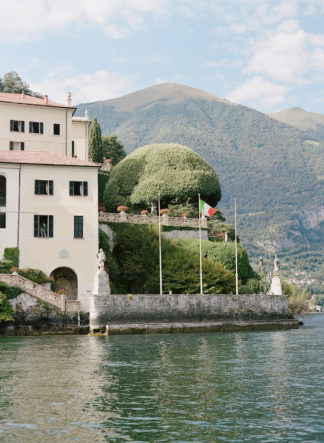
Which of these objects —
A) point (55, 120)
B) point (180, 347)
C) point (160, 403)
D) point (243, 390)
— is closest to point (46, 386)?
point (160, 403)

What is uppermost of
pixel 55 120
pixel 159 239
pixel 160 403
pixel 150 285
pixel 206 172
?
pixel 55 120

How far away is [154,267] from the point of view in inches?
2010

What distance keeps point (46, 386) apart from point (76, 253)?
2611 centimetres

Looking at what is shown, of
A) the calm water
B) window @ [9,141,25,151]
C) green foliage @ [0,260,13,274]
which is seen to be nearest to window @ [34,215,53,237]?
green foliage @ [0,260,13,274]

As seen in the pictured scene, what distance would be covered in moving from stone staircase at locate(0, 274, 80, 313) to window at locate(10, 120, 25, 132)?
2141cm

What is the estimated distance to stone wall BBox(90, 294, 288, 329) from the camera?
137 feet

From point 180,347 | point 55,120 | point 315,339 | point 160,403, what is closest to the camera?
point 160,403

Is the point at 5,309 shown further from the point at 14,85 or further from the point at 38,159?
the point at 14,85

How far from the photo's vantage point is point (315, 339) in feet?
136

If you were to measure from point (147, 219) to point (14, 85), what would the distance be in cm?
5670

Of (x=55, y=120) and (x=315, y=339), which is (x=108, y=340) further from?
(x=55, y=120)

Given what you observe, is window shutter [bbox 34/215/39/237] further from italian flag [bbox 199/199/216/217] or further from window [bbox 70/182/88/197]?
italian flag [bbox 199/199/216/217]

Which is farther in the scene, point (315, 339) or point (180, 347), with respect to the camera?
point (315, 339)

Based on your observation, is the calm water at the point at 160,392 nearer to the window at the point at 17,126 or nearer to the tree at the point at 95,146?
the window at the point at 17,126
